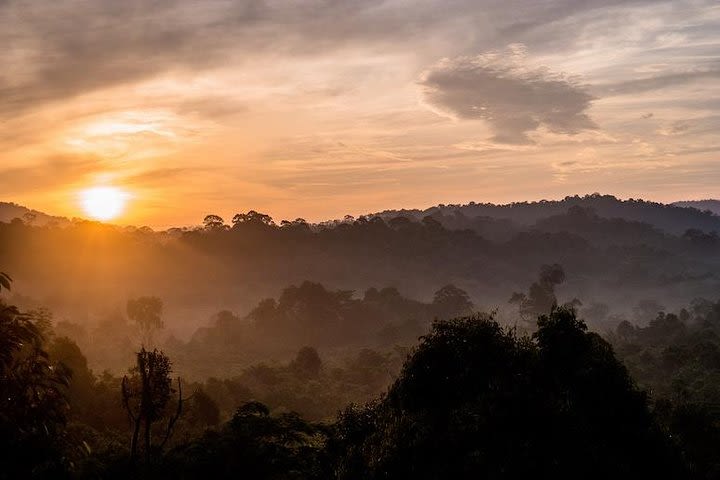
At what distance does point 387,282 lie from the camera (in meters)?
187

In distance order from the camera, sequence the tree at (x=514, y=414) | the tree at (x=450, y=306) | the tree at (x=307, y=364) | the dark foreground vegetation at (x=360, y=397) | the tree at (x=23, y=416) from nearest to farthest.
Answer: the tree at (x=23, y=416)
the dark foreground vegetation at (x=360, y=397)
the tree at (x=514, y=414)
the tree at (x=307, y=364)
the tree at (x=450, y=306)

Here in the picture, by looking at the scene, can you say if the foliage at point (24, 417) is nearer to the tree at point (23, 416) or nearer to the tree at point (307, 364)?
the tree at point (23, 416)

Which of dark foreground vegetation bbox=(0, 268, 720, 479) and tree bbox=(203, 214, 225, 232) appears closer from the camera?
dark foreground vegetation bbox=(0, 268, 720, 479)

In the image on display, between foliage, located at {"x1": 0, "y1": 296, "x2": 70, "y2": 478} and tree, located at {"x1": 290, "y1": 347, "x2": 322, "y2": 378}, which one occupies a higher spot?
foliage, located at {"x1": 0, "y1": 296, "x2": 70, "y2": 478}

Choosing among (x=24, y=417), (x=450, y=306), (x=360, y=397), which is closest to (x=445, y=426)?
(x=24, y=417)

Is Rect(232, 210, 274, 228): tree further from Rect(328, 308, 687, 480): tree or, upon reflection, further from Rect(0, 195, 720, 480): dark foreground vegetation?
Rect(328, 308, 687, 480): tree

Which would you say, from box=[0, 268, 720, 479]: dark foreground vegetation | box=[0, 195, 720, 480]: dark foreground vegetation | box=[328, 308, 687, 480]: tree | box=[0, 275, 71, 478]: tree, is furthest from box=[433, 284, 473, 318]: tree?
box=[0, 275, 71, 478]: tree

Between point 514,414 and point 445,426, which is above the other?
point 514,414

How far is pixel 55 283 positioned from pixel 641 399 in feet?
508

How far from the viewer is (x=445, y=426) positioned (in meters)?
17.2

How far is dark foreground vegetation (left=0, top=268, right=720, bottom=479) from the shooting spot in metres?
10.1

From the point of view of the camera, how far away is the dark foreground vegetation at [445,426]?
398 inches

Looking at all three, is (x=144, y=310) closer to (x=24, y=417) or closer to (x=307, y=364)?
(x=307, y=364)

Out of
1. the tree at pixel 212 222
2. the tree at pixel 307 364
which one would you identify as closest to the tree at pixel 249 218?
the tree at pixel 212 222
